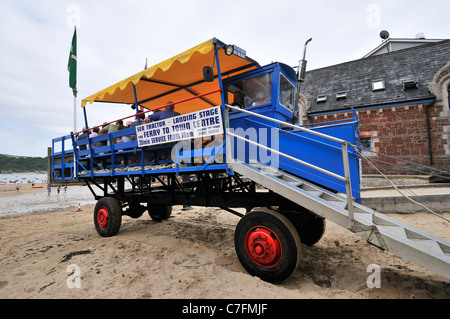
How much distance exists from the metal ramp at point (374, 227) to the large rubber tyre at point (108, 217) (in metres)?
3.75

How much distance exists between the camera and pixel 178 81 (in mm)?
5785

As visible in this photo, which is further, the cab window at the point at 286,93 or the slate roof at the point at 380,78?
the slate roof at the point at 380,78

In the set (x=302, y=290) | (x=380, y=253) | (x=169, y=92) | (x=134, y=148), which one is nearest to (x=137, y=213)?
(x=134, y=148)

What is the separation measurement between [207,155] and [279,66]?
2136mm

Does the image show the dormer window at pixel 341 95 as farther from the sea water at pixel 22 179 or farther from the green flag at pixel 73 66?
the sea water at pixel 22 179

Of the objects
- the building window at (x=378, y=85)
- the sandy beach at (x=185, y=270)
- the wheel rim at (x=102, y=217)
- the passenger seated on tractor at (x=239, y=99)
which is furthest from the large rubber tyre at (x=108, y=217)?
the building window at (x=378, y=85)

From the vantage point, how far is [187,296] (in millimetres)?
2775

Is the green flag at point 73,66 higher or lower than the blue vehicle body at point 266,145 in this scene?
higher

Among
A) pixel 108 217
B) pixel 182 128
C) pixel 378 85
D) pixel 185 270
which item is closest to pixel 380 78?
pixel 378 85

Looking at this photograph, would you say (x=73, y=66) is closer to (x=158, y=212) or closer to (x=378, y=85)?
(x=158, y=212)

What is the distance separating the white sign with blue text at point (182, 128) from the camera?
12.1ft

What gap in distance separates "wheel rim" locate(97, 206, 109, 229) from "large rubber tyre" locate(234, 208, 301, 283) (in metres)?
3.93

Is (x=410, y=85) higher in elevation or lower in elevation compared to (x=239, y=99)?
higher

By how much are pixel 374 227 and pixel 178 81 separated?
515cm
